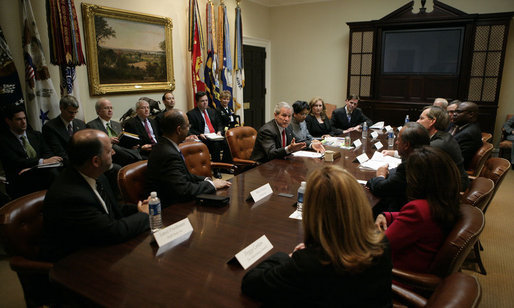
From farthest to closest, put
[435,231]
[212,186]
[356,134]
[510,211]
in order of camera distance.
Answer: [356,134]
[510,211]
[212,186]
[435,231]

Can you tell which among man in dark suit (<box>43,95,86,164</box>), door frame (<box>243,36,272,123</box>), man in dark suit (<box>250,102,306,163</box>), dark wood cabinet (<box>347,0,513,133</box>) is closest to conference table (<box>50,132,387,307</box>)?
man in dark suit (<box>250,102,306,163</box>)

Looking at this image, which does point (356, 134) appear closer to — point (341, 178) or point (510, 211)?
point (510, 211)

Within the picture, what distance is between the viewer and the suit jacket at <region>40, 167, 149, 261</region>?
146 centimetres

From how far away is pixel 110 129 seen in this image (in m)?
4.04

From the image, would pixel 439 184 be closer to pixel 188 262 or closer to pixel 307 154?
pixel 188 262

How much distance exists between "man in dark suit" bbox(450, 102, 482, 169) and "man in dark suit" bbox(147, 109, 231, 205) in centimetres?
258

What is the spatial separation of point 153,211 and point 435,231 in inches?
52.1

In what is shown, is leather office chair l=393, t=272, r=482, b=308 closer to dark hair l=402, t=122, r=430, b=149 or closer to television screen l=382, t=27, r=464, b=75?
dark hair l=402, t=122, r=430, b=149

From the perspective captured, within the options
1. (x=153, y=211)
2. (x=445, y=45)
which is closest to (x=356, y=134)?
(x=445, y=45)

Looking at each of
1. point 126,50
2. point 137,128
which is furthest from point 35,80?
point 126,50

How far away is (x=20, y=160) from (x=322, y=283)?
3115 millimetres

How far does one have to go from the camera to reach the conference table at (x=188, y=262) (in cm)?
115

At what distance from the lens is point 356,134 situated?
15.5 ft

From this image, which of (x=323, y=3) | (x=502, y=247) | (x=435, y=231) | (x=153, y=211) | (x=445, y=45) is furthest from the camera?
(x=323, y=3)
